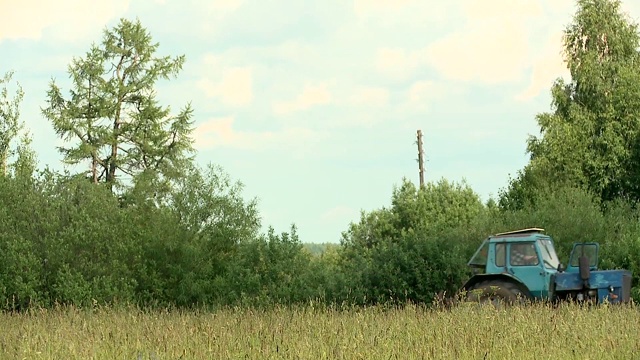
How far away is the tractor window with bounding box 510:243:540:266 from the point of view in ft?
55.7

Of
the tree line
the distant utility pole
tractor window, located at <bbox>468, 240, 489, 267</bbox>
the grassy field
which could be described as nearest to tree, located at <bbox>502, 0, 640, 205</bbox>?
the tree line

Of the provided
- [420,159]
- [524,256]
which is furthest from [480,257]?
[420,159]

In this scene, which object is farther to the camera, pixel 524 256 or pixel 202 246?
pixel 202 246

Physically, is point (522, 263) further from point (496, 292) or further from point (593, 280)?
point (593, 280)

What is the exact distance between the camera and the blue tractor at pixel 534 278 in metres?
16.3

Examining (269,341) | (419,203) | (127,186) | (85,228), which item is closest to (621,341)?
(269,341)

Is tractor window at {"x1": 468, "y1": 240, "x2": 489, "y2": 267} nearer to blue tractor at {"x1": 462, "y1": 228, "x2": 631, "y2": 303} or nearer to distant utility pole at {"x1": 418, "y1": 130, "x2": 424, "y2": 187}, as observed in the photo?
blue tractor at {"x1": 462, "y1": 228, "x2": 631, "y2": 303}

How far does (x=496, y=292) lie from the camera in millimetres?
16266

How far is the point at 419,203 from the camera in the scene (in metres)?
46.5

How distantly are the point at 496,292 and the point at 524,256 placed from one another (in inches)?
44.0

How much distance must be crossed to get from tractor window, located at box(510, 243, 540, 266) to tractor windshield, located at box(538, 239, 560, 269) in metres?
0.15

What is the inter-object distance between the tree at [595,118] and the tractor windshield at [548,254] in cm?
1933

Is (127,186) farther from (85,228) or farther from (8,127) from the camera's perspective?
(85,228)

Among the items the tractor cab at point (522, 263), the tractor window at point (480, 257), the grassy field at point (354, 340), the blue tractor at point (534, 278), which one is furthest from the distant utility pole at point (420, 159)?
the grassy field at point (354, 340)
